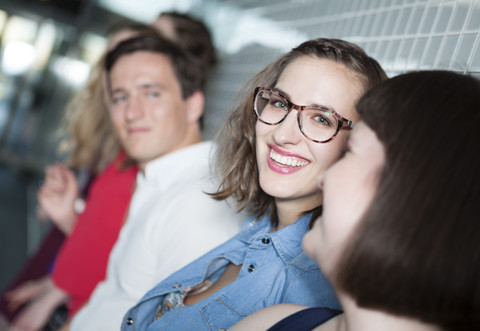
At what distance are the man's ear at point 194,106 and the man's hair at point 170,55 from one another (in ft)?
0.08

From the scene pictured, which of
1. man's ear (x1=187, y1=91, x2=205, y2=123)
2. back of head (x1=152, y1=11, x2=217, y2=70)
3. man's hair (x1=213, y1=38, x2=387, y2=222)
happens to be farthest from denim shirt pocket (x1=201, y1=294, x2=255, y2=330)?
back of head (x1=152, y1=11, x2=217, y2=70)

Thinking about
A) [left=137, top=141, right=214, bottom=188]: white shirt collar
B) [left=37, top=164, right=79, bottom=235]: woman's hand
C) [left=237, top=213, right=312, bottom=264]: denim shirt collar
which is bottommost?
[left=37, top=164, right=79, bottom=235]: woman's hand

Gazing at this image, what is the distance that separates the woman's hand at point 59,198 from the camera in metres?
2.49

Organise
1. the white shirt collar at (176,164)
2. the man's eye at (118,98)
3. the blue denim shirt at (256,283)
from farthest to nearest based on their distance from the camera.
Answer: the man's eye at (118,98) → the white shirt collar at (176,164) → the blue denim shirt at (256,283)

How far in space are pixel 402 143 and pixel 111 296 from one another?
127 cm

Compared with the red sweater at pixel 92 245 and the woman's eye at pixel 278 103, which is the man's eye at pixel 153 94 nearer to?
the red sweater at pixel 92 245

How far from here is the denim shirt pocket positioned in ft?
3.53

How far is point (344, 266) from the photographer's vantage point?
689 millimetres

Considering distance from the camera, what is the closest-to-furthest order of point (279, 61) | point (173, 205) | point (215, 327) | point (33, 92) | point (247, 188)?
1. point (215, 327)
2. point (279, 61)
3. point (247, 188)
4. point (173, 205)
5. point (33, 92)

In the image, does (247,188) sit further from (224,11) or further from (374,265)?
(224,11)

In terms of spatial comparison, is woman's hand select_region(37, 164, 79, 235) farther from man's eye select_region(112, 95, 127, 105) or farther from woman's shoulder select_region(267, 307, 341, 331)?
woman's shoulder select_region(267, 307, 341, 331)

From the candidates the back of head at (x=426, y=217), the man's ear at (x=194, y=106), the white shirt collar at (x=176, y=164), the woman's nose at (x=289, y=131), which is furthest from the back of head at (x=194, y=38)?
the back of head at (x=426, y=217)

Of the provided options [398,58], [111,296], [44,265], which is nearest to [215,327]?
[111,296]

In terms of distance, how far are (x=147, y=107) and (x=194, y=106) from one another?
0.76ft
